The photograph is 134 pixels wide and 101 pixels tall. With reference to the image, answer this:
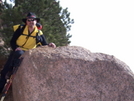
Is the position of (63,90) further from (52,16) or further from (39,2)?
(52,16)

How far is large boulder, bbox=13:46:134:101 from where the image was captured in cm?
369

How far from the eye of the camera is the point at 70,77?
3.87 m

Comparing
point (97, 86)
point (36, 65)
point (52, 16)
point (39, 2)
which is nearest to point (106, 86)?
point (97, 86)

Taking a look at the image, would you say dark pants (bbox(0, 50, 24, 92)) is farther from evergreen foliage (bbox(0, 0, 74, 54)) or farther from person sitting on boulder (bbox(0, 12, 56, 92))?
evergreen foliage (bbox(0, 0, 74, 54))

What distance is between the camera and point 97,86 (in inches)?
156

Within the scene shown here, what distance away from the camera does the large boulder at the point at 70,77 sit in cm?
369

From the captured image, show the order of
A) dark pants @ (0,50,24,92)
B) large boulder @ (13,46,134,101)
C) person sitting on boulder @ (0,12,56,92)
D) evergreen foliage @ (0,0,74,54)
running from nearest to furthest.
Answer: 1. large boulder @ (13,46,134,101)
2. dark pants @ (0,50,24,92)
3. person sitting on boulder @ (0,12,56,92)
4. evergreen foliage @ (0,0,74,54)

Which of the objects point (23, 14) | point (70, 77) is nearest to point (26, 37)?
point (70, 77)

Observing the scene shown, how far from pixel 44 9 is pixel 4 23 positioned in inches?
72.8

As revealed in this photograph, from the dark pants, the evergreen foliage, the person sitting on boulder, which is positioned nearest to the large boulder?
the dark pants

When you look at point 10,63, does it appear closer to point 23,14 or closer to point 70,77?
point 70,77

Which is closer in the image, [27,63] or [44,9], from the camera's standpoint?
[27,63]

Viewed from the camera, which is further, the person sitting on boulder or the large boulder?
the person sitting on boulder

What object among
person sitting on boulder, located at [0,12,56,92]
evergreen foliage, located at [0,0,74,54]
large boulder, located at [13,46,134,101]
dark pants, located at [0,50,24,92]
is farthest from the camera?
evergreen foliage, located at [0,0,74,54]
